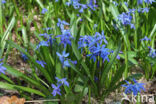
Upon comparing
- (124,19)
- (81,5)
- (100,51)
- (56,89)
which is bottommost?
(56,89)

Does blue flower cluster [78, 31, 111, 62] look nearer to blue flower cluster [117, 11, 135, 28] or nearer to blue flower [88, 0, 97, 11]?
blue flower cluster [117, 11, 135, 28]

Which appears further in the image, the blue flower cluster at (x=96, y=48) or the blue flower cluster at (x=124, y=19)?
the blue flower cluster at (x=124, y=19)

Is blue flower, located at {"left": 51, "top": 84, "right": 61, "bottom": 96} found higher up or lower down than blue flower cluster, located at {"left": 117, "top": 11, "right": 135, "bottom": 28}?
lower down

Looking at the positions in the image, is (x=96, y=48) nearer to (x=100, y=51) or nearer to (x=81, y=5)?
(x=100, y=51)

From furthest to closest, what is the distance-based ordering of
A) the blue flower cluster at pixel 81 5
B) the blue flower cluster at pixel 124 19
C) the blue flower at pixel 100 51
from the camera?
1. the blue flower cluster at pixel 81 5
2. the blue flower cluster at pixel 124 19
3. the blue flower at pixel 100 51

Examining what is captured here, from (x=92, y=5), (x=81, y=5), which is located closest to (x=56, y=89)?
(x=81, y=5)

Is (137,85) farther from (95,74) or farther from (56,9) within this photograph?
(56,9)

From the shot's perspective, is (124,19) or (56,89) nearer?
(56,89)

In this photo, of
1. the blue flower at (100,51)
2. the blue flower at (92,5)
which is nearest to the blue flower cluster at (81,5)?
the blue flower at (92,5)

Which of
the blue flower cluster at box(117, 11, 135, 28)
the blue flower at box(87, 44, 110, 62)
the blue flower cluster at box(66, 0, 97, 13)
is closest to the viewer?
the blue flower at box(87, 44, 110, 62)

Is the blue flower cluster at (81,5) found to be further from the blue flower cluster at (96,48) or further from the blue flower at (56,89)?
the blue flower at (56,89)

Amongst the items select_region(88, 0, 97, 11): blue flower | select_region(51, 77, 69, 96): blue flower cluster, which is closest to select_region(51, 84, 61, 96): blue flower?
select_region(51, 77, 69, 96): blue flower cluster
